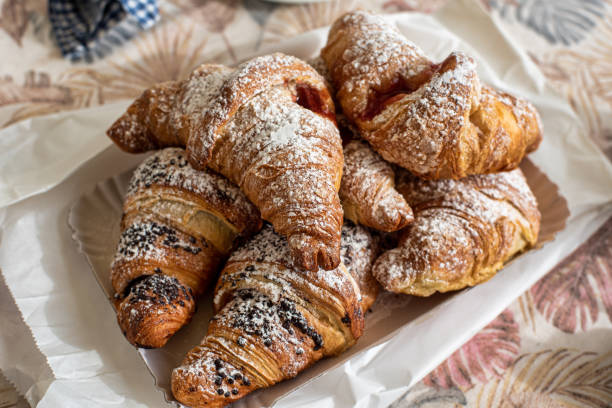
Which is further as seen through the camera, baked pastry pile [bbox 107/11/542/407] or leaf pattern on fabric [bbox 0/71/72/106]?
→ leaf pattern on fabric [bbox 0/71/72/106]

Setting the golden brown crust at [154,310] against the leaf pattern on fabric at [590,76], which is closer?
the golden brown crust at [154,310]

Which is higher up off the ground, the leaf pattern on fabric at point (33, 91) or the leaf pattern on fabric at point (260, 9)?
the leaf pattern on fabric at point (260, 9)

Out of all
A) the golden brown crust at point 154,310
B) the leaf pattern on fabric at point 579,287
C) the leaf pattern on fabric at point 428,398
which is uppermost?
the golden brown crust at point 154,310

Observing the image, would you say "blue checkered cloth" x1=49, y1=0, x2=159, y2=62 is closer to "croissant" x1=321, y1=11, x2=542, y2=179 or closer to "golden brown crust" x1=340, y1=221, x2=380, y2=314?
"croissant" x1=321, y1=11, x2=542, y2=179

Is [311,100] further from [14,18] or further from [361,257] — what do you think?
[14,18]

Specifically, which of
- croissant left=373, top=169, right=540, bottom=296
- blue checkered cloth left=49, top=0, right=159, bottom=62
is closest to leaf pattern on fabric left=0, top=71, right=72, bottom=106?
blue checkered cloth left=49, top=0, right=159, bottom=62

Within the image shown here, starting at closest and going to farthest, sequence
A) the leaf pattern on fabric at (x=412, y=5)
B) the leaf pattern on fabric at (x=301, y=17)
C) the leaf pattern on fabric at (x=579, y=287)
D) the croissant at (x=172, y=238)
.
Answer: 1. the croissant at (x=172, y=238)
2. the leaf pattern on fabric at (x=579, y=287)
3. the leaf pattern on fabric at (x=301, y=17)
4. the leaf pattern on fabric at (x=412, y=5)

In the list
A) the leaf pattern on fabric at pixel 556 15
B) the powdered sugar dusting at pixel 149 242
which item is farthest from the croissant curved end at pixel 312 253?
the leaf pattern on fabric at pixel 556 15

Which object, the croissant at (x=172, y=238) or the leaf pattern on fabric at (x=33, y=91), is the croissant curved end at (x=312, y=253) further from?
the leaf pattern on fabric at (x=33, y=91)
